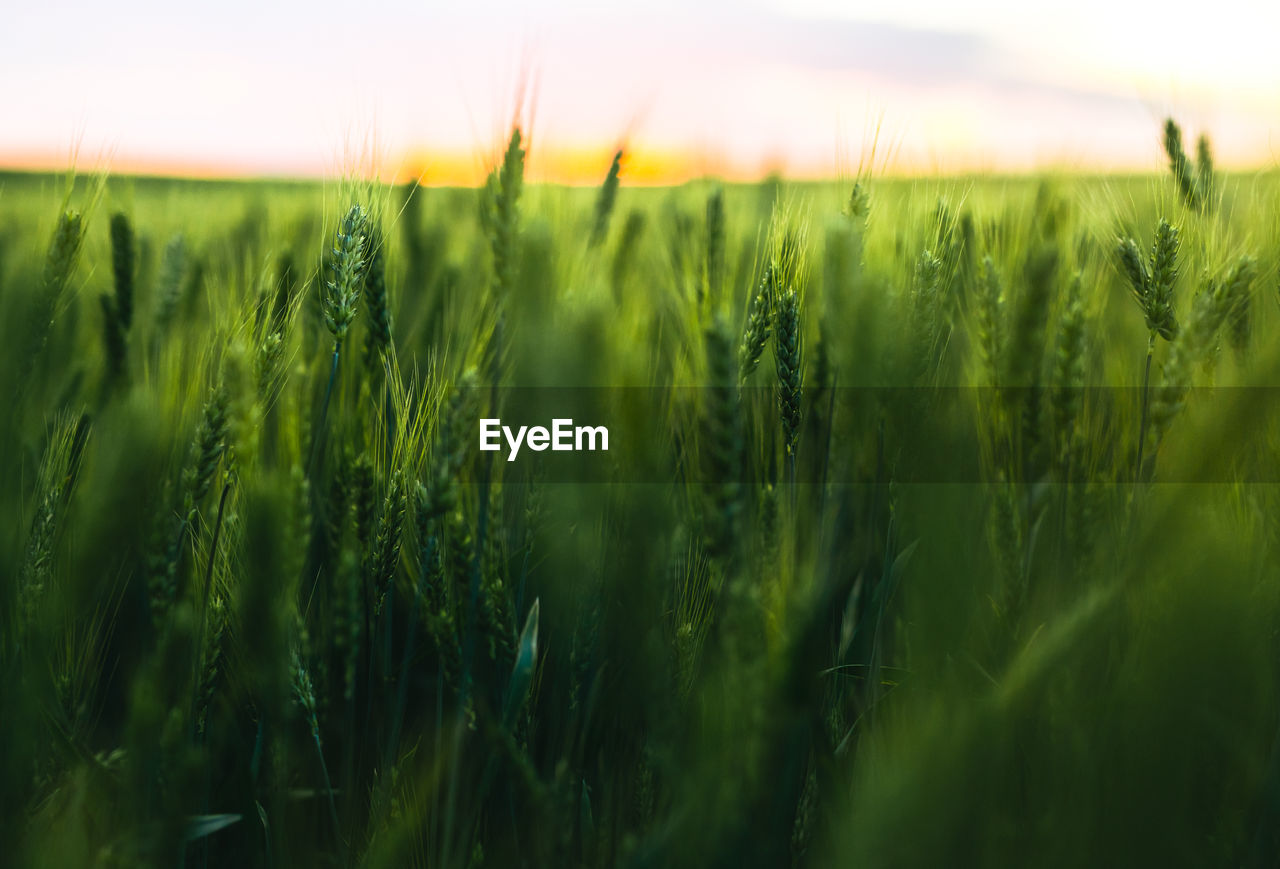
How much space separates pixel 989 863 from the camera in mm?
586

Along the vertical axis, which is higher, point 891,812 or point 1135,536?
point 1135,536

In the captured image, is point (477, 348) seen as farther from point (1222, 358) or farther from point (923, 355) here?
point (1222, 358)

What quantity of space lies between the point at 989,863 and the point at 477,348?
645mm

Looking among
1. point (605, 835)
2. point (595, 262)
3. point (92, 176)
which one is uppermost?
point (92, 176)

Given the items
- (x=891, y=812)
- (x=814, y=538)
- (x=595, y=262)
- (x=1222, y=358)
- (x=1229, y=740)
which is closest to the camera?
(x=891, y=812)

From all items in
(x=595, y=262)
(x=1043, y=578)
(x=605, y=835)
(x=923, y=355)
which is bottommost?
(x=605, y=835)

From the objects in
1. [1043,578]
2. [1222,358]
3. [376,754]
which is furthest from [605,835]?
[1222,358]

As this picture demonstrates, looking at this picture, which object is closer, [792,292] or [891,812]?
[891,812]

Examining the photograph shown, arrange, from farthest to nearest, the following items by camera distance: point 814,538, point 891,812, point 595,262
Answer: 1. point 595,262
2. point 814,538
3. point 891,812

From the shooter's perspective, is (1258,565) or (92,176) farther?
(92,176)

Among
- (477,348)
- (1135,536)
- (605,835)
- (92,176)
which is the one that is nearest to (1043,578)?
(1135,536)

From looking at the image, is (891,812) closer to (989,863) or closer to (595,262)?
(989,863)

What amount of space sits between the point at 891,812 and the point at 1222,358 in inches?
29.5

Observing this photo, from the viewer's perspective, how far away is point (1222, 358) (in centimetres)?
95
